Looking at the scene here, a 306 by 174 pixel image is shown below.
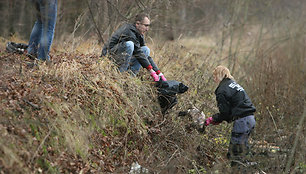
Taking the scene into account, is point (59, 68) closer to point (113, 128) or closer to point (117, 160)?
point (113, 128)

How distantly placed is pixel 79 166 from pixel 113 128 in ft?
3.06

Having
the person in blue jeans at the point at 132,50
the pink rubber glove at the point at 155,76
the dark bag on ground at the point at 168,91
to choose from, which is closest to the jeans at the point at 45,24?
the person in blue jeans at the point at 132,50

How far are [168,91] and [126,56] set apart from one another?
2.87ft

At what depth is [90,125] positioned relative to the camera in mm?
4676

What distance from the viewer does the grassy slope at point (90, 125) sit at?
402 centimetres

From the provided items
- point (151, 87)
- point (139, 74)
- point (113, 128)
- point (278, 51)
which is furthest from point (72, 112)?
point (278, 51)

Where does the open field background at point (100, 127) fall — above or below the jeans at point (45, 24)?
below

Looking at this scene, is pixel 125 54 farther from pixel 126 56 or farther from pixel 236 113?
pixel 236 113

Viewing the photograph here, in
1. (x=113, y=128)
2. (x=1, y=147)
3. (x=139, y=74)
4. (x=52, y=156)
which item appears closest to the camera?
(x=1, y=147)

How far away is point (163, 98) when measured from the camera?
219 inches

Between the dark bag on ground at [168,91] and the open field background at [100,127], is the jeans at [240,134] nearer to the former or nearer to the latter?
the open field background at [100,127]

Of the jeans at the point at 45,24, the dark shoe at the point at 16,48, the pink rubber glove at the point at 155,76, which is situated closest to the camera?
the jeans at the point at 45,24

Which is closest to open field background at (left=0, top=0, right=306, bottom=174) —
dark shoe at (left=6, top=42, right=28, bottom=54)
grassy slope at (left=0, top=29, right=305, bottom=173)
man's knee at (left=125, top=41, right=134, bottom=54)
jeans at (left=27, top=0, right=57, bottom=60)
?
Answer: grassy slope at (left=0, top=29, right=305, bottom=173)

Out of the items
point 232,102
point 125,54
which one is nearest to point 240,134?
point 232,102
